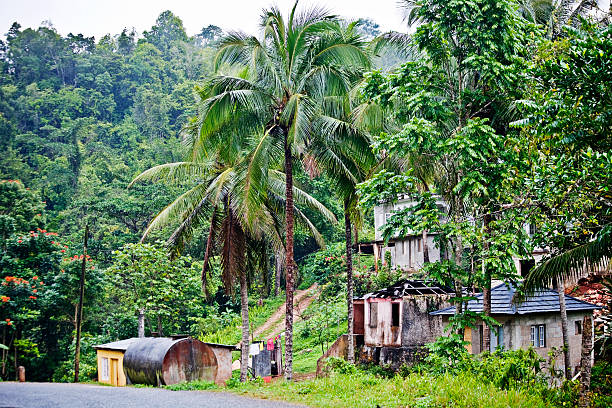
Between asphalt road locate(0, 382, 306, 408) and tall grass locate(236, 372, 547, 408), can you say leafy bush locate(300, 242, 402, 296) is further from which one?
asphalt road locate(0, 382, 306, 408)

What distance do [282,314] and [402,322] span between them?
18262mm

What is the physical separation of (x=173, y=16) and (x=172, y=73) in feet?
62.8

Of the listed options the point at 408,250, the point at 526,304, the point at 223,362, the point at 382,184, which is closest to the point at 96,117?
the point at 408,250

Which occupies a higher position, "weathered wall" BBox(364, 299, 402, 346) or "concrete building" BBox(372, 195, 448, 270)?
"concrete building" BBox(372, 195, 448, 270)

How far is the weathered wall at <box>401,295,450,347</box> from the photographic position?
2077 cm

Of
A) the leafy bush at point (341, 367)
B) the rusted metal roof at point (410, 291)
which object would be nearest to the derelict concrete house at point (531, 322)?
the rusted metal roof at point (410, 291)

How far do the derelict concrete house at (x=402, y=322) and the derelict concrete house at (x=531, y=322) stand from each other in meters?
1.69

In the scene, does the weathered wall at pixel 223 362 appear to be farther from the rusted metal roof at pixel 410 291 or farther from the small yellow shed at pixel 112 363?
the rusted metal roof at pixel 410 291

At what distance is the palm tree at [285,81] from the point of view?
16.0 m

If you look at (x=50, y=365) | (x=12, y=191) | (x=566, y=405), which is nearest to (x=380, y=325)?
(x=566, y=405)

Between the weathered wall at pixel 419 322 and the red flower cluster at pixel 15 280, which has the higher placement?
the red flower cluster at pixel 15 280

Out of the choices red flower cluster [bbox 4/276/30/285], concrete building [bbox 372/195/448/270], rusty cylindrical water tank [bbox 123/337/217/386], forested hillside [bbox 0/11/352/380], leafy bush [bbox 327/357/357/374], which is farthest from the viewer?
concrete building [bbox 372/195/448/270]

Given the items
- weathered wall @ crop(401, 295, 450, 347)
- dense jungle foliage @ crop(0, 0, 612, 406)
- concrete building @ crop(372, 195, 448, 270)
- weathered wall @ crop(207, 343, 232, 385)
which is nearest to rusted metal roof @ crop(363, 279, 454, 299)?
weathered wall @ crop(401, 295, 450, 347)

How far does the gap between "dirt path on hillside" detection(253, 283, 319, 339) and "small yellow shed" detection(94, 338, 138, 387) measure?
12206 mm
